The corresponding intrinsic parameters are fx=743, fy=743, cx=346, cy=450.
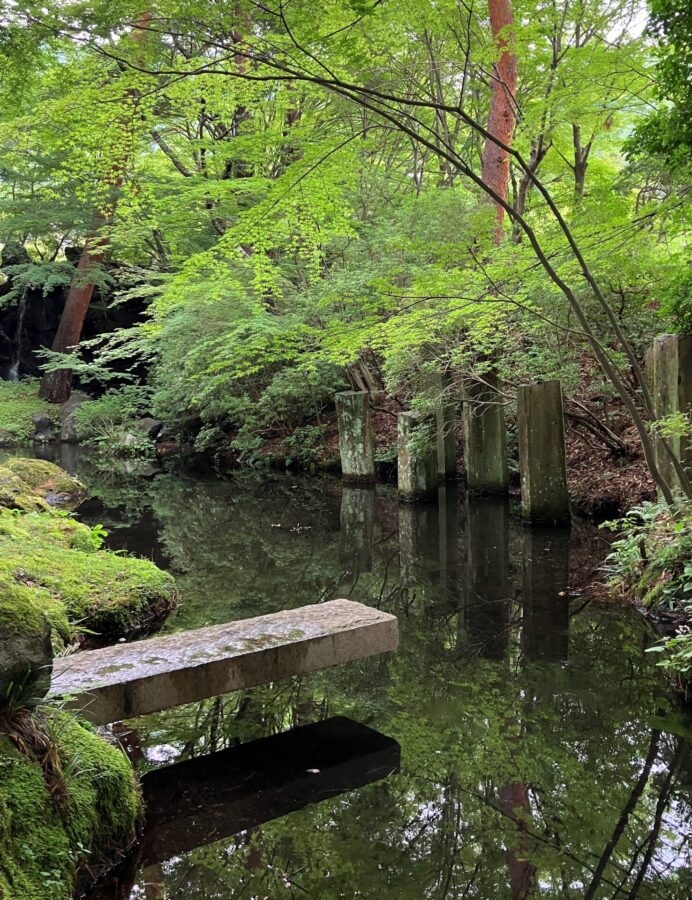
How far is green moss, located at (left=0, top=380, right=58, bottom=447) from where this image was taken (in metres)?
21.9

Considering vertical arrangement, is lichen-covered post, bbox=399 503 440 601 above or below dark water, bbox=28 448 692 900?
above

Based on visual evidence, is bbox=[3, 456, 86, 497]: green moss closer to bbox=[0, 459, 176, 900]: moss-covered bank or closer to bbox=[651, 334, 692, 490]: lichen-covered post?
bbox=[0, 459, 176, 900]: moss-covered bank

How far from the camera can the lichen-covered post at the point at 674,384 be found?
5895 mm

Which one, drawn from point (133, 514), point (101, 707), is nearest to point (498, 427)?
point (133, 514)

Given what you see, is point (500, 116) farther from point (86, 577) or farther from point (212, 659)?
point (212, 659)

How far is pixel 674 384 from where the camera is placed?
5.97 metres

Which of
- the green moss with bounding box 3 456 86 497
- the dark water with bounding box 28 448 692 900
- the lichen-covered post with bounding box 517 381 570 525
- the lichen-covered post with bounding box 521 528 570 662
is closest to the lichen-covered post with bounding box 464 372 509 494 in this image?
the lichen-covered post with bounding box 517 381 570 525

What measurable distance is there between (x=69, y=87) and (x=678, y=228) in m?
5.13

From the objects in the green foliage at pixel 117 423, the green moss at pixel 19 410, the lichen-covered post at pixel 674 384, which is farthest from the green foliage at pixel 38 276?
the lichen-covered post at pixel 674 384

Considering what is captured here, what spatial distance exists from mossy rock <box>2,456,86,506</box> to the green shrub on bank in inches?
330

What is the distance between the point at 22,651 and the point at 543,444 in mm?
6880

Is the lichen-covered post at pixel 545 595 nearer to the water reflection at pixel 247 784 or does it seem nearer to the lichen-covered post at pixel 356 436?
the water reflection at pixel 247 784

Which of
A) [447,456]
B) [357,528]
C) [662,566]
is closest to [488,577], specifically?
[662,566]

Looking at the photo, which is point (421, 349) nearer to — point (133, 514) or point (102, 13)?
point (133, 514)
